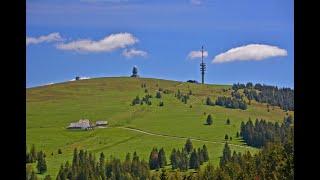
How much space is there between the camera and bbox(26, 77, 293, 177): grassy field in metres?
73.1

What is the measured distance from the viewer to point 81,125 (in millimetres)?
83250

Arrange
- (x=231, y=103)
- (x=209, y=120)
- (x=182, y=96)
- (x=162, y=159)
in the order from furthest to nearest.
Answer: (x=182, y=96), (x=231, y=103), (x=209, y=120), (x=162, y=159)

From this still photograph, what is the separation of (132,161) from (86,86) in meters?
48.8

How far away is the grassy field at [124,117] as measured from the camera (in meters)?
73.1

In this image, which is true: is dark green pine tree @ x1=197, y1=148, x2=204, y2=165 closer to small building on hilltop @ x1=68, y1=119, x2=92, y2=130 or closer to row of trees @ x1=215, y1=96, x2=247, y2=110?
small building on hilltop @ x1=68, y1=119, x2=92, y2=130

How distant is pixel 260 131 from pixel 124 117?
23.0 metres

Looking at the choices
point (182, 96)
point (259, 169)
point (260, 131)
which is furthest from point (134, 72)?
point (259, 169)

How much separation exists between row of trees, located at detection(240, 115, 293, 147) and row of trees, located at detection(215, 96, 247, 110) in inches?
504

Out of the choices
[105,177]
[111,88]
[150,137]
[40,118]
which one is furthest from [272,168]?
[111,88]

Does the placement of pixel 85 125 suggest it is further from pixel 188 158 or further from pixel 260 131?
pixel 260 131

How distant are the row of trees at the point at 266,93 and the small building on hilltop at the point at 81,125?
105 ft

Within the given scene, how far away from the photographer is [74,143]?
250 feet

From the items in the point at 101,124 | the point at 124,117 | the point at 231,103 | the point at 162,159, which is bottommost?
the point at 162,159
